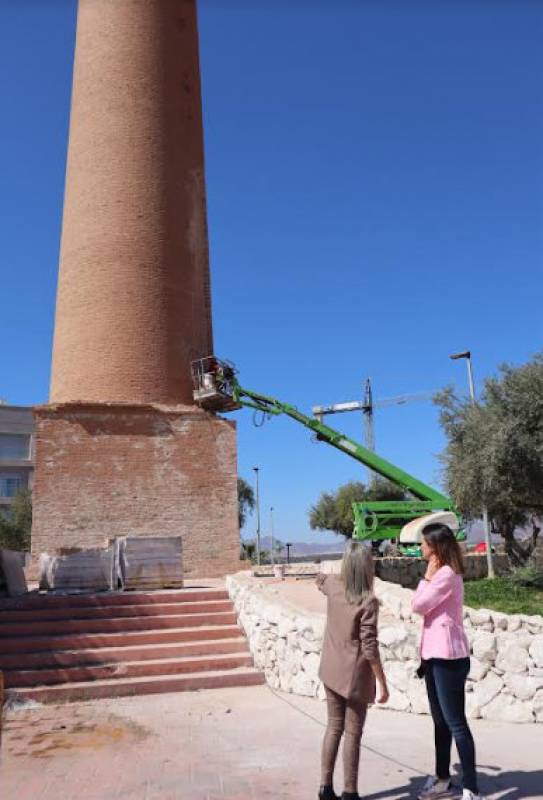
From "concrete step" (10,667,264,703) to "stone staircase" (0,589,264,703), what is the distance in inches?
0.4

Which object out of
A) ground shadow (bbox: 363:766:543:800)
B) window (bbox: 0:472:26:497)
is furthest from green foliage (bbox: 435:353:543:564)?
window (bbox: 0:472:26:497)

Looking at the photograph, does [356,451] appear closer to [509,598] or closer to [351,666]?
[509,598]

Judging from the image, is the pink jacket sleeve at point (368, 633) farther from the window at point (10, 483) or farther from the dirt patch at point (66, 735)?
the window at point (10, 483)

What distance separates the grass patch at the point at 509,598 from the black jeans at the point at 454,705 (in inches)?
245

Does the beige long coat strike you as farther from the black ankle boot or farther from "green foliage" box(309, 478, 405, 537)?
"green foliage" box(309, 478, 405, 537)

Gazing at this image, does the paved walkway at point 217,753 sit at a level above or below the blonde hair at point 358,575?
below

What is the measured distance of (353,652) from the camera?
159 inches

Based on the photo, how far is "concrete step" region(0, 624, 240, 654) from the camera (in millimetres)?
8561

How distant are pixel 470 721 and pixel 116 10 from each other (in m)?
18.8

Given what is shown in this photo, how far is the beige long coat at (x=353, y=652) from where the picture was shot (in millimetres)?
3990

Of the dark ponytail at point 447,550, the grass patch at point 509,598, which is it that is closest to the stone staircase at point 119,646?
the grass patch at point 509,598

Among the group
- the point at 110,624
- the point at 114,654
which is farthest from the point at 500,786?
the point at 110,624

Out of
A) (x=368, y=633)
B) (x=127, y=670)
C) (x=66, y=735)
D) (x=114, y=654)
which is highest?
(x=368, y=633)

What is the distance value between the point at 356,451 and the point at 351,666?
52.4 feet
